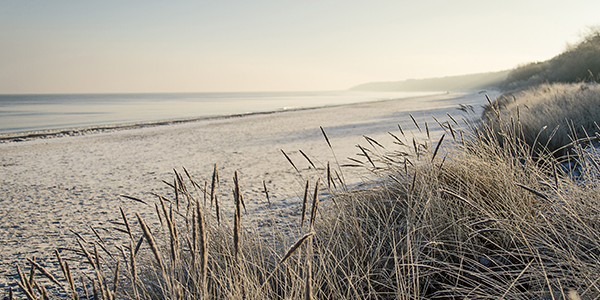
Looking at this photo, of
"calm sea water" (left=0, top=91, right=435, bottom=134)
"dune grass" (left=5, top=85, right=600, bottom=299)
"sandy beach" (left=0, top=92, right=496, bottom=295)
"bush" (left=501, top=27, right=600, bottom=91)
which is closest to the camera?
"dune grass" (left=5, top=85, right=600, bottom=299)

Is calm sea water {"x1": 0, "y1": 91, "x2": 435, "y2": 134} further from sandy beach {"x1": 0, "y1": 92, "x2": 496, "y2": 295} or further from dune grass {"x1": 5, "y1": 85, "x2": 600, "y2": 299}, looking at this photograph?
dune grass {"x1": 5, "y1": 85, "x2": 600, "y2": 299}

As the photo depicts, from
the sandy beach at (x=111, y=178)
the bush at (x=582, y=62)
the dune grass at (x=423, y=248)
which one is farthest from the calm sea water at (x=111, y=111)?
the bush at (x=582, y=62)

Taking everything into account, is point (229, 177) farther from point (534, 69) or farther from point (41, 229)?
point (534, 69)

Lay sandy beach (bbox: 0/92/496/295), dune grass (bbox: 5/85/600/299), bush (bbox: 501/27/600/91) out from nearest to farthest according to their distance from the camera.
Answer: dune grass (bbox: 5/85/600/299), sandy beach (bbox: 0/92/496/295), bush (bbox: 501/27/600/91)

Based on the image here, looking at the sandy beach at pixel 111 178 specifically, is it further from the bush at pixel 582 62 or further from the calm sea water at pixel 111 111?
the bush at pixel 582 62

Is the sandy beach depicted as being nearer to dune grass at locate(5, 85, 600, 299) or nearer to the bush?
dune grass at locate(5, 85, 600, 299)

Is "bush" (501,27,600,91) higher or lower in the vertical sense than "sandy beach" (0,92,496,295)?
higher

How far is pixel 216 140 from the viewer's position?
38.8 ft

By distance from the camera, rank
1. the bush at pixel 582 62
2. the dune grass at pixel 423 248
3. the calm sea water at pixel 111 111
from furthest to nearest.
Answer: the calm sea water at pixel 111 111 → the bush at pixel 582 62 → the dune grass at pixel 423 248

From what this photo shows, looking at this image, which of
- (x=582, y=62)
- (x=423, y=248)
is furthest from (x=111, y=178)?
(x=582, y=62)

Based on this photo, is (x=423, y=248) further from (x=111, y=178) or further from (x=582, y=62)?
(x=582, y=62)

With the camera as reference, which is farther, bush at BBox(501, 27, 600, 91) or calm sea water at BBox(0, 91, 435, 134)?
calm sea water at BBox(0, 91, 435, 134)

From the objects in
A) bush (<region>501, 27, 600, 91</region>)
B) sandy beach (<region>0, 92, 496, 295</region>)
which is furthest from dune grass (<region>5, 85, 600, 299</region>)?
bush (<region>501, 27, 600, 91</region>)

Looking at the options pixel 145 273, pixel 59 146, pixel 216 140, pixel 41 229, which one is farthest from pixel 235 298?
pixel 59 146
